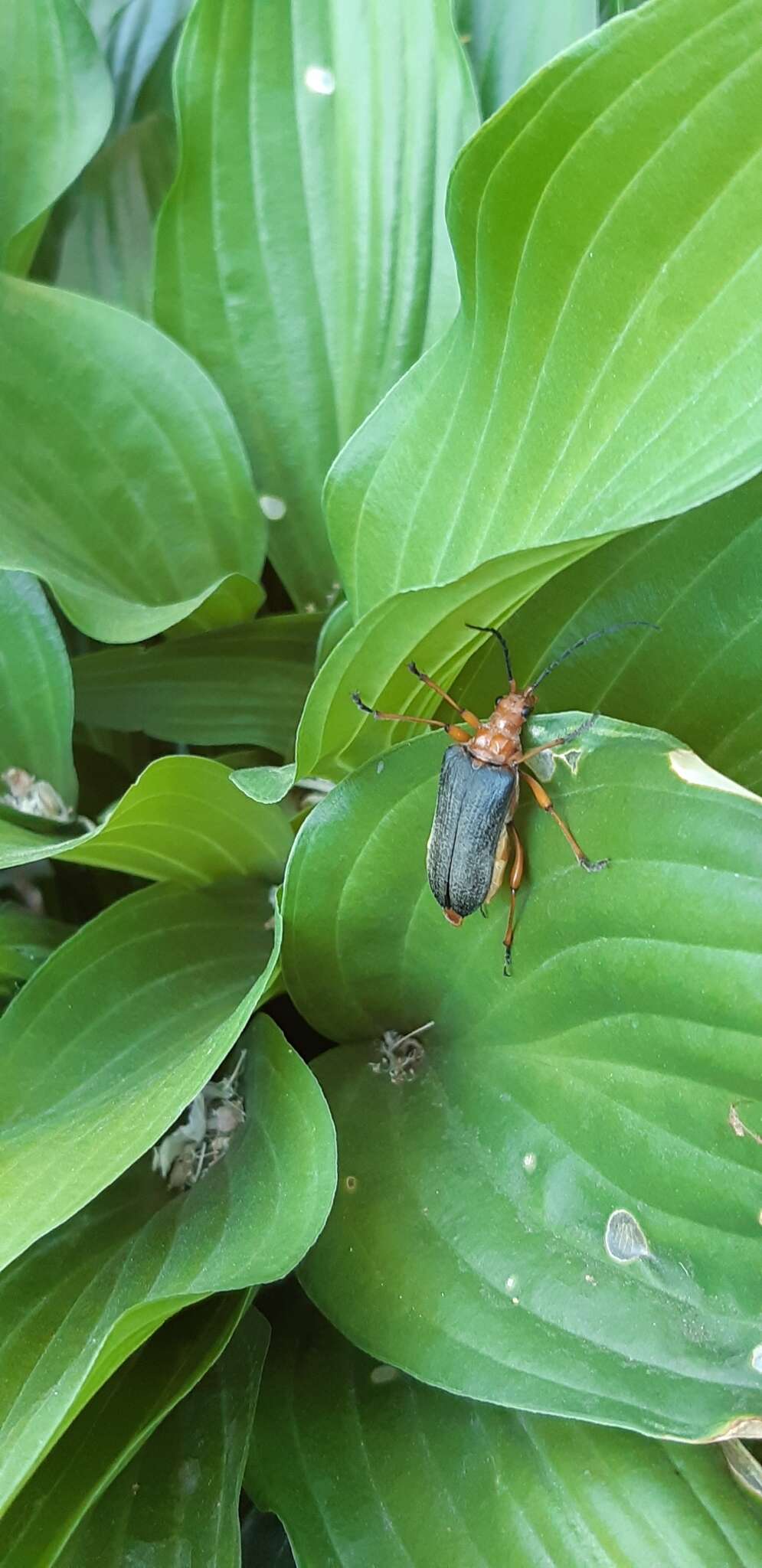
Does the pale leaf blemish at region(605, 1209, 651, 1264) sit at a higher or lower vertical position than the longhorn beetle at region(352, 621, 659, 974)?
lower

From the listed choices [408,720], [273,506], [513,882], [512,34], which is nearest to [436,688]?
[408,720]

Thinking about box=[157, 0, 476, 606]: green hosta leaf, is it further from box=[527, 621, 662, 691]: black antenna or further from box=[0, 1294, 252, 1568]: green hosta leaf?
box=[0, 1294, 252, 1568]: green hosta leaf

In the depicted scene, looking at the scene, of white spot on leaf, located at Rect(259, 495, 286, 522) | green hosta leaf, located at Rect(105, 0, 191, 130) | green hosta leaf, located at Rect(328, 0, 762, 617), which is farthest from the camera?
green hosta leaf, located at Rect(105, 0, 191, 130)

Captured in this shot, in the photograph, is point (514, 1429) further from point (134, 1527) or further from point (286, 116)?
point (286, 116)

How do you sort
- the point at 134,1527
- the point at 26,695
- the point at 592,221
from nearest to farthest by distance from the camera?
the point at 592,221, the point at 134,1527, the point at 26,695

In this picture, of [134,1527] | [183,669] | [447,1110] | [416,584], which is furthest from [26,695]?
[134,1527]

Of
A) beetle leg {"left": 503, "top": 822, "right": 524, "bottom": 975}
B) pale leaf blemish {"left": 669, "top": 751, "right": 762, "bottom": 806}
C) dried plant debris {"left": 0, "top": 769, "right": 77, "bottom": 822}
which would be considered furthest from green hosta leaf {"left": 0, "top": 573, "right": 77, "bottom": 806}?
pale leaf blemish {"left": 669, "top": 751, "right": 762, "bottom": 806}
